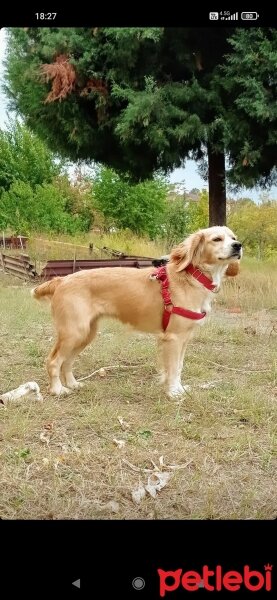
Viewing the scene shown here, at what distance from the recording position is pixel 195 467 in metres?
1.21

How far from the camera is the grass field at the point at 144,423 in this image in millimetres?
1061

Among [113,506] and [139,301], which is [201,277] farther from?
[113,506]

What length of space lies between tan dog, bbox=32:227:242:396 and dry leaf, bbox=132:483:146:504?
0.85 meters

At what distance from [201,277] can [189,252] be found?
164 mm

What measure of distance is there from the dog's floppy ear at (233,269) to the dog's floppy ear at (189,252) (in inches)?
4.8

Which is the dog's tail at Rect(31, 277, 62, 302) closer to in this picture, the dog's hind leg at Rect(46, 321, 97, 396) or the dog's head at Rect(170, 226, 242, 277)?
the dog's hind leg at Rect(46, 321, 97, 396)

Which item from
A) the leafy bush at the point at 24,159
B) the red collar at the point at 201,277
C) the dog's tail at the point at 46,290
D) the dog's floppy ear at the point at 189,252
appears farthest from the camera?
the red collar at the point at 201,277

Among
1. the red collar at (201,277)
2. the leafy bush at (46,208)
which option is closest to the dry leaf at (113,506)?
the leafy bush at (46,208)

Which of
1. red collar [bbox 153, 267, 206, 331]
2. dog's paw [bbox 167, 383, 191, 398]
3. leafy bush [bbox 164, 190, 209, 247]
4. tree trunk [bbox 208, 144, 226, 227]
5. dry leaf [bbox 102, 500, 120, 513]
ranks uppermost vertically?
tree trunk [bbox 208, 144, 226, 227]

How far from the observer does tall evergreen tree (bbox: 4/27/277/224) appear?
1.08 m
